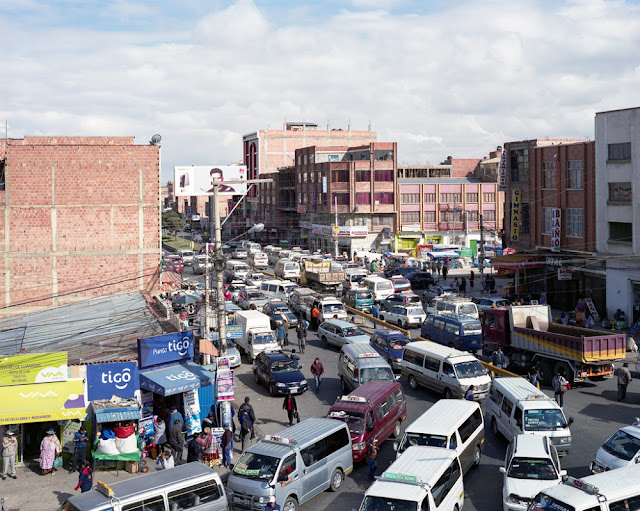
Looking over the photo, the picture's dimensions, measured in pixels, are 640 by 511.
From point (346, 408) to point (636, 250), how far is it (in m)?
25.7

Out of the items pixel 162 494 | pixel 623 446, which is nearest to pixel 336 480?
pixel 162 494

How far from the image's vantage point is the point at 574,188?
1727 inches

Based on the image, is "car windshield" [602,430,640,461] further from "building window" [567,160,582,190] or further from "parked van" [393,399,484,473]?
"building window" [567,160,582,190]

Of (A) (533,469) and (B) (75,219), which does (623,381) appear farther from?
(B) (75,219)

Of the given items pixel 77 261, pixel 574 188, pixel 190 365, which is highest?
pixel 574 188

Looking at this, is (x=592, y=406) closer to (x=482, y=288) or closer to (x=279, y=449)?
(x=279, y=449)

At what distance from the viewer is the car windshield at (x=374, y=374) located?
80.9 feet

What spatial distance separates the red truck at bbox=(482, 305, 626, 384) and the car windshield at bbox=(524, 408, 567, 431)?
6.86 meters

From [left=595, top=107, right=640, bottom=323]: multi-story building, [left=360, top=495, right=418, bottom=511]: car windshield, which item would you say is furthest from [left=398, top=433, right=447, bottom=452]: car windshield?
[left=595, top=107, right=640, bottom=323]: multi-story building

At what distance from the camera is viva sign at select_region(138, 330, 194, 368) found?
22641mm

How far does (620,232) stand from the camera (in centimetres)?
4022

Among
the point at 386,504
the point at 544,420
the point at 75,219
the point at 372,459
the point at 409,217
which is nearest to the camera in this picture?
the point at 386,504

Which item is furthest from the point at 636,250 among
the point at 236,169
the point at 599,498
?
the point at 236,169

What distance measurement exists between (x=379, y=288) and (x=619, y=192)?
16734 millimetres
